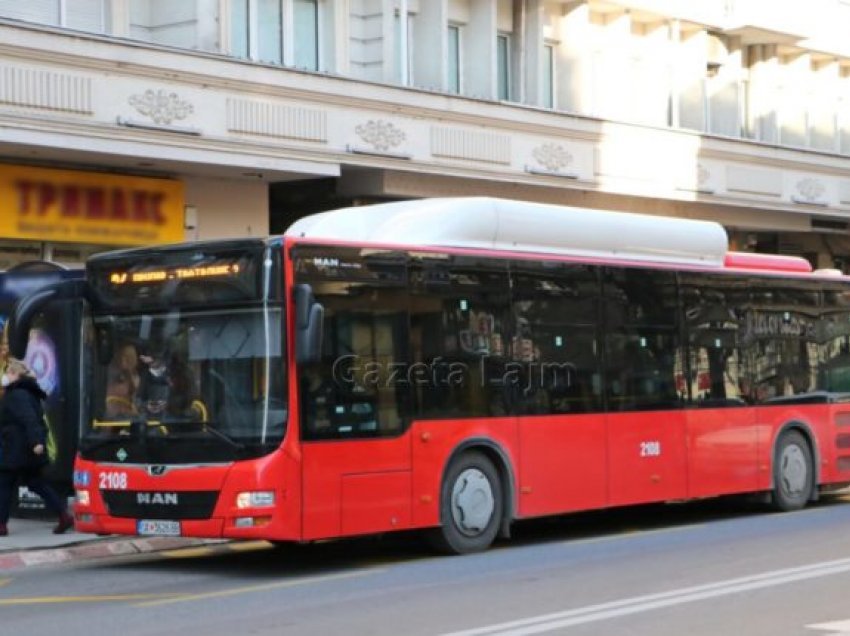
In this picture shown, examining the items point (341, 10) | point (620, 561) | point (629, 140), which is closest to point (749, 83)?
point (629, 140)

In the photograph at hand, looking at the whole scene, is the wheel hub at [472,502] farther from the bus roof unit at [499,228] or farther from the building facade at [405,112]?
the building facade at [405,112]

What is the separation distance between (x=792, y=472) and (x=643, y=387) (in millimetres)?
3232

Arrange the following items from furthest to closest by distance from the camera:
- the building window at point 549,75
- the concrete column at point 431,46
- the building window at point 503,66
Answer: the building window at point 549,75 → the building window at point 503,66 → the concrete column at point 431,46

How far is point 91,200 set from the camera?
69.6 feet

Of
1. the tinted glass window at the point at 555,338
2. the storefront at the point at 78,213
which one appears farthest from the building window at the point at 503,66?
the tinted glass window at the point at 555,338

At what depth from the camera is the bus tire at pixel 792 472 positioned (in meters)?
18.6

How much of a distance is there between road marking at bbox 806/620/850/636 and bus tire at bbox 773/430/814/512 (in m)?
8.67

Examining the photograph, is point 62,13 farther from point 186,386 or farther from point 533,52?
point 186,386

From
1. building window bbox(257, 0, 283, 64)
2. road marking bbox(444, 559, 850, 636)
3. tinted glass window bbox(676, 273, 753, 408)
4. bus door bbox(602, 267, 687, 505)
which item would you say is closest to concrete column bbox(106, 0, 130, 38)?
building window bbox(257, 0, 283, 64)

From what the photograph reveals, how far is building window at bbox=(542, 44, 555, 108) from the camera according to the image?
28141 millimetres

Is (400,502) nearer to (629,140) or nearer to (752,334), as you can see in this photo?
(752,334)

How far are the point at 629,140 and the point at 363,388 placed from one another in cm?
1582

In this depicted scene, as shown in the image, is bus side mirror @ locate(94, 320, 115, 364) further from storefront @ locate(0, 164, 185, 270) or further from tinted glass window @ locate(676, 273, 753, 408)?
storefront @ locate(0, 164, 185, 270)

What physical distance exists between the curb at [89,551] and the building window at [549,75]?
560 inches
